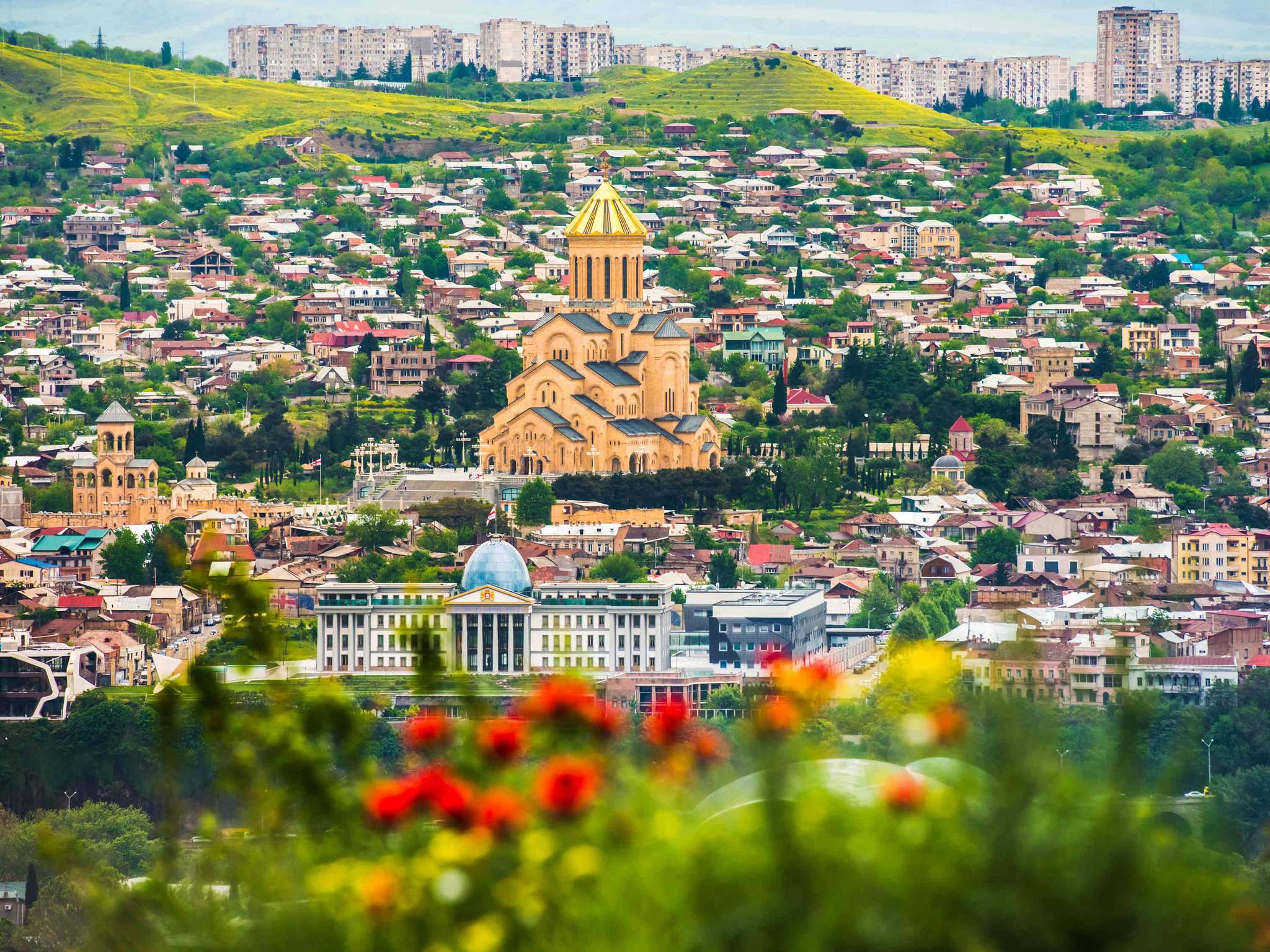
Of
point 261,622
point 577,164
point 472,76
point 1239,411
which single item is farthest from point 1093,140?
point 261,622

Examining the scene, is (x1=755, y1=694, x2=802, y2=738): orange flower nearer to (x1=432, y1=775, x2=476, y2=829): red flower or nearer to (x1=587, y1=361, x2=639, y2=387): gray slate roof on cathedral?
(x1=432, y1=775, x2=476, y2=829): red flower

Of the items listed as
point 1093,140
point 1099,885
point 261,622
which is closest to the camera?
point 1099,885

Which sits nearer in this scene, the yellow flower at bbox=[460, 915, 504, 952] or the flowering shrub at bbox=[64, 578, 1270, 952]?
the yellow flower at bbox=[460, 915, 504, 952]

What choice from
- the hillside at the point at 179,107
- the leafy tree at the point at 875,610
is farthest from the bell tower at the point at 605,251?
the hillside at the point at 179,107

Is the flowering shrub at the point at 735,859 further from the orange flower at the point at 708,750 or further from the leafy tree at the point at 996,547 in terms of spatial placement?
the leafy tree at the point at 996,547

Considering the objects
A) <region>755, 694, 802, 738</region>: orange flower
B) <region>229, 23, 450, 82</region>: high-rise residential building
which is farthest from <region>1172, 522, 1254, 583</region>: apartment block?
<region>229, 23, 450, 82</region>: high-rise residential building

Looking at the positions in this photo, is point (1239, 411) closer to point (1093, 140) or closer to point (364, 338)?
point (364, 338)
